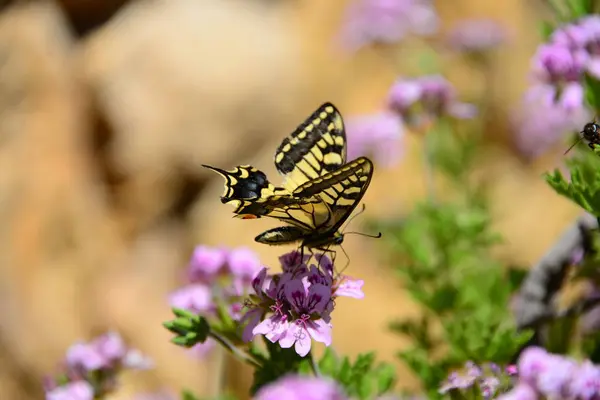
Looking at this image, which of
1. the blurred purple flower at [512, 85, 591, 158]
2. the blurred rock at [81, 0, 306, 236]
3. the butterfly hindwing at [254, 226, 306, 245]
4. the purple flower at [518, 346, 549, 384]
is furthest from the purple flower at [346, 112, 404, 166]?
the blurred rock at [81, 0, 306, 236]

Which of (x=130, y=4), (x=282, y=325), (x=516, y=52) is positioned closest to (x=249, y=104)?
(x=130, y=4)

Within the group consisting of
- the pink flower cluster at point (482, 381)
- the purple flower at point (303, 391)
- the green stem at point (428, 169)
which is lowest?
the purple flower at point (303, 391)

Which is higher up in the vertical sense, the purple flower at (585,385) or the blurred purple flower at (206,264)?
the blurred purple flower at (206,264)

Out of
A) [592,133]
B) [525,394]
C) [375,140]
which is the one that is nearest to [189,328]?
[525,394]

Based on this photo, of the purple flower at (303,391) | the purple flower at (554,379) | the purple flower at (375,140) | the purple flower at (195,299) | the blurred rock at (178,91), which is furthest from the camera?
the blurred rock at (178,91)

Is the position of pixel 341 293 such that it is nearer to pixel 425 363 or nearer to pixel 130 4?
pixel 425 363

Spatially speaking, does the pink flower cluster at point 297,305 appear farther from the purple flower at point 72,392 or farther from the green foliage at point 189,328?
the purple flower at point 72,392

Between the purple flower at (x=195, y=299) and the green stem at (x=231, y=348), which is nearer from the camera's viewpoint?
the green stem at (x=231, y=348)

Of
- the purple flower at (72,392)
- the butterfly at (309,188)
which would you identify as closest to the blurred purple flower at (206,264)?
the butterfly at (309,188)

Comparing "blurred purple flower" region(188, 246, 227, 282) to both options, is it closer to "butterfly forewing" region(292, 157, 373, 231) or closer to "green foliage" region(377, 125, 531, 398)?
"butterfly forewing" region(292, 157, 373, 231)

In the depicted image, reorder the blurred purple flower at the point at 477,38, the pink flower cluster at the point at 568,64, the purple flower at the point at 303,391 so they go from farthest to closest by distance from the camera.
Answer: the blurred purple flower at the point at 477,38, the pink flower cluster at the point at 568,64, the purple flower at the point at 303,391
